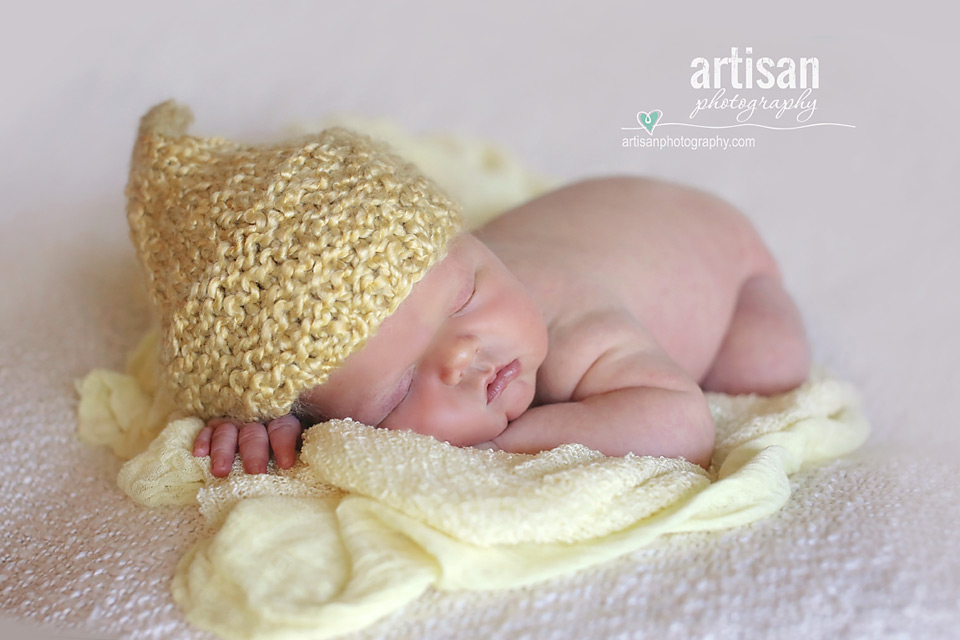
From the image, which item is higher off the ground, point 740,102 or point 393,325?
point 740,102

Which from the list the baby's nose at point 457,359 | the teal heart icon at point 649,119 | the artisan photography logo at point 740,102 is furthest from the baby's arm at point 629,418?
the teal heart icon at point 649,119

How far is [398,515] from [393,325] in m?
0.24

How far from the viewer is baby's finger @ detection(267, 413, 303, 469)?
1.03m

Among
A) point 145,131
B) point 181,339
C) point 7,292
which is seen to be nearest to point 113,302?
point 7,292

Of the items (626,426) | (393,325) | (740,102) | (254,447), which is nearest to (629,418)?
(626,426)

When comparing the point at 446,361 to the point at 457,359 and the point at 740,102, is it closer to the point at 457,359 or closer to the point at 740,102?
the point at 457,359

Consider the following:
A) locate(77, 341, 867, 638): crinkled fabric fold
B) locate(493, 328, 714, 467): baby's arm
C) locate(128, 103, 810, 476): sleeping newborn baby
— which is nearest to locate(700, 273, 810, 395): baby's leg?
locate(128, 103, 810, 476): sleeping newborn baby

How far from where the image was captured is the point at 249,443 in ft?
3.43

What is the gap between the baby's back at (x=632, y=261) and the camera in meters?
1.29

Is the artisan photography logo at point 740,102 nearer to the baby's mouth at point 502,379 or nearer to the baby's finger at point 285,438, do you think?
the baby's mouth at point 502,379

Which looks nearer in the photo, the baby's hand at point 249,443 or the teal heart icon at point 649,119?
the baby's hand at point 249,443

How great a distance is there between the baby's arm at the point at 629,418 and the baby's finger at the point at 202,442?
1.15 ft

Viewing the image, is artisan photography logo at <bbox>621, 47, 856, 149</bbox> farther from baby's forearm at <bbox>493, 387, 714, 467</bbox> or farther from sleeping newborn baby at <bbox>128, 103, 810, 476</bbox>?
baby's forearm at <bbox>493, 387, 714, 467</bbox>

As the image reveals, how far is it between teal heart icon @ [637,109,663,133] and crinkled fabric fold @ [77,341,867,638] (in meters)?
1.26
